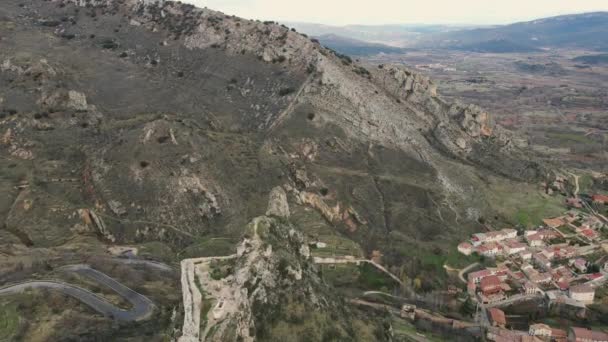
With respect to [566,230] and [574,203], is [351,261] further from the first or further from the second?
[574,203]

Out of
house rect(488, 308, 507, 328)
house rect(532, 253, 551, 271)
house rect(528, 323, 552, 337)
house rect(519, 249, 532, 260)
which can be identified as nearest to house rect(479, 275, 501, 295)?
house rect(488, 308, 507, 328)

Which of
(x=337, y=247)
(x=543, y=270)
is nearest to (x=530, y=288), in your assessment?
(x=543, y=270)

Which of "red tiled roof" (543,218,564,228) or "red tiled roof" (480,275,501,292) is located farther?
"red tiled roof" (543,218,564,228)

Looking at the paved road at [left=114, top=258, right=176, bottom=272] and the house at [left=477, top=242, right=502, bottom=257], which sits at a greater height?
the paved road at [left=114, top=258, right=176, bottom=272]

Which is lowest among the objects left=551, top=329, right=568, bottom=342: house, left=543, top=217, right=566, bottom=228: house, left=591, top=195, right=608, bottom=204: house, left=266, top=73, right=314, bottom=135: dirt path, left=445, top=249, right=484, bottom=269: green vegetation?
left=551, top=329, right=568, bottom=342: house

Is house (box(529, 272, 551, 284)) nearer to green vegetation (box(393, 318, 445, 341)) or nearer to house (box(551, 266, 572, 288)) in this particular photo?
house (box(551, 266, 572, 288))

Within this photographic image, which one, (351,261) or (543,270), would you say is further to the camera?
(543,270)

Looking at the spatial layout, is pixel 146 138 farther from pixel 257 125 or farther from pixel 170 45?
pixel 170 45
